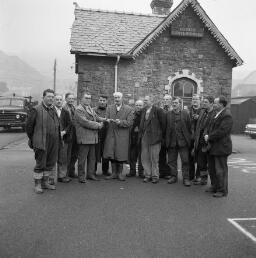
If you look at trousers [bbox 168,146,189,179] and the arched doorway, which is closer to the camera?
trousers [bbox 168,146,189,179]

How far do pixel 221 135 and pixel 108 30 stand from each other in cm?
1222

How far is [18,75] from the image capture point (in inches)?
5325

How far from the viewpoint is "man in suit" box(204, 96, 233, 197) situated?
742 centimetres

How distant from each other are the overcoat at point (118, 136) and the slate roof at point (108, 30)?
8.19 meters

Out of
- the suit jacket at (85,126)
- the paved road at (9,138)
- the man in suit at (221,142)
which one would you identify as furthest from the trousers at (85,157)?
the paved road at (9,138)

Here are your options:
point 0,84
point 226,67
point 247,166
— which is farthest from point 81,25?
point 0,84

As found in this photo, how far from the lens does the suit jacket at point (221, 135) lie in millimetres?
7406

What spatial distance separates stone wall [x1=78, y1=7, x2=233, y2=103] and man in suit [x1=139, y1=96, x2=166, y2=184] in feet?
26.8

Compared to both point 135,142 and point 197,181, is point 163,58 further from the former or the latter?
point 197,181

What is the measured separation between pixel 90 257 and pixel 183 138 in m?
4.74

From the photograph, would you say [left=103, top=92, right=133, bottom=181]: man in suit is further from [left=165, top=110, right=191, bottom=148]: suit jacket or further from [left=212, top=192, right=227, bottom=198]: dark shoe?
[left=212, top=192, right=227, bottom=198]: dark shoe

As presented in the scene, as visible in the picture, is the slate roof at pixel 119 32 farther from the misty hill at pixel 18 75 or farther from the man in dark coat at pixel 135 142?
the misty hill at pixel 18 75

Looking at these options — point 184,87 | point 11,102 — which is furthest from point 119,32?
point 11,102

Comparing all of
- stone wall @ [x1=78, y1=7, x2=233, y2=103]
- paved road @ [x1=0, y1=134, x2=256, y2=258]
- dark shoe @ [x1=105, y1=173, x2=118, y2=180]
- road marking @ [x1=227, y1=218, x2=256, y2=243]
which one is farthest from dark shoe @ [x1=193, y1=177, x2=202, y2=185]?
stone wall @ [x1=78, y1=7, x2=233, y2=103]
